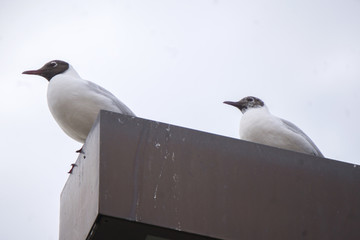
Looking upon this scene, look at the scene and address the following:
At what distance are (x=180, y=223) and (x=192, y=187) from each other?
0.32 m

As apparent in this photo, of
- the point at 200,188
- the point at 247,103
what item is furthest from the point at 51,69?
the point at 200,188

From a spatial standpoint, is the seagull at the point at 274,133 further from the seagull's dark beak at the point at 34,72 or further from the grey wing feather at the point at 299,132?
the seagull's dark beak at the point at 34,72

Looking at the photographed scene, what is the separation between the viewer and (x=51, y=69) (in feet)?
28.2

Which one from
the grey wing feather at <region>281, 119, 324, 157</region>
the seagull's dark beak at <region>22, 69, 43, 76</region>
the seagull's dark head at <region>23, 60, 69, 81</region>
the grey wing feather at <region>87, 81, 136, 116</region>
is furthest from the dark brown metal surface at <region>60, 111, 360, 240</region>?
the seagull's dark beak at <region>22, 69, 43, 76</region>

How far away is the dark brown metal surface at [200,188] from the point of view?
5.15 m

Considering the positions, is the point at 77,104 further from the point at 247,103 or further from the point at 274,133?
the point at 247,103

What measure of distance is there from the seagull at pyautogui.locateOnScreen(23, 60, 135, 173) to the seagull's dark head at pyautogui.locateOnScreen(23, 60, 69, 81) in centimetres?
68

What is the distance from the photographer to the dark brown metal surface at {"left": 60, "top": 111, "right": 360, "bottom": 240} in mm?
5148

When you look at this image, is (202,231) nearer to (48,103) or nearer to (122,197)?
(122,197)

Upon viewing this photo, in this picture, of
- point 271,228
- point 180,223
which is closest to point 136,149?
point 180,223

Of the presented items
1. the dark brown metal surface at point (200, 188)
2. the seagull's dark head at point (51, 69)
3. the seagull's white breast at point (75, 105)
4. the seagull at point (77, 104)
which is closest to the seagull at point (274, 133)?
the seagull at point (77, 104)

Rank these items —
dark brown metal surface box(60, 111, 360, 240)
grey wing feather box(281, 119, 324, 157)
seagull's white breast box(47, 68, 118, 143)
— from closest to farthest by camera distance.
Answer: dark brown metal surface box(60, 111, 360, 240) → seagull's white breast box(47, 68, 118, 143) → grey wing feather box(281, 119, 324, 157)

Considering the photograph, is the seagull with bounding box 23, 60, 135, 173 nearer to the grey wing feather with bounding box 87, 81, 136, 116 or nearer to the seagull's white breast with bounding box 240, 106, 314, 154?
the grey wing feather with bounding box 87, 81, 136, 116

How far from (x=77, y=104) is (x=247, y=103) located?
254cm
